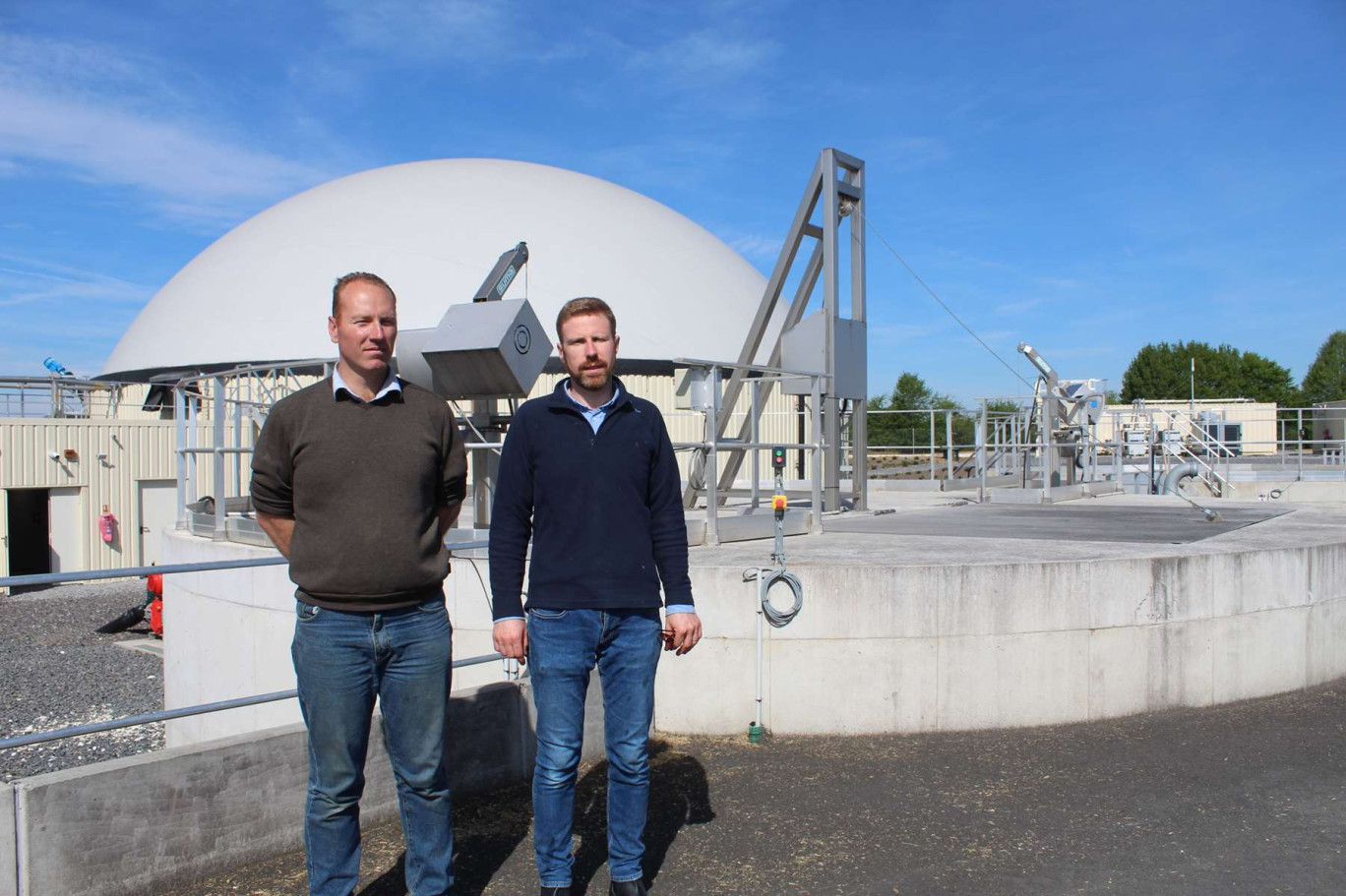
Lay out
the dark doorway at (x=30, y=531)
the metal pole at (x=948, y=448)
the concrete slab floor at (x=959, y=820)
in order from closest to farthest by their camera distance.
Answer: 1. the concrete slab floor at (x=959, y=820)
2. the metal pole at (x=948, y=448)
3. the dark doorway at (x=30, y=531)

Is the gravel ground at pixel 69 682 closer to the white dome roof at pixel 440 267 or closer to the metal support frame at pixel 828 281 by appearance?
the metal support frame at pixel 828 281

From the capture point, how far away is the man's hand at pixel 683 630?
338 cm

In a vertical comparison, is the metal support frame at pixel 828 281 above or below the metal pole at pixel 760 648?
above

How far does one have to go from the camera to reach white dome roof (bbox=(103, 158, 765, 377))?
99.1ft

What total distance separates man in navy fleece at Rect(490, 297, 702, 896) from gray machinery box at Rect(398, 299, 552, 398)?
353 cm

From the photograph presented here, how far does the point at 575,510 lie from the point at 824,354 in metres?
8.09

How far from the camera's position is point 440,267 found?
30391 mm

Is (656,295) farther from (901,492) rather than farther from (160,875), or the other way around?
(160,875)

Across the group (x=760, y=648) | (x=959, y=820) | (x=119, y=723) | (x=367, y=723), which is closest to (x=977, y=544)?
(x=760, y=648)

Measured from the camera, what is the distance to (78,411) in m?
29.8

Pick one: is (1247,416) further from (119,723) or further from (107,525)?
(119,723)

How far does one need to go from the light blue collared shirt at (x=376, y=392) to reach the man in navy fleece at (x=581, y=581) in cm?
41

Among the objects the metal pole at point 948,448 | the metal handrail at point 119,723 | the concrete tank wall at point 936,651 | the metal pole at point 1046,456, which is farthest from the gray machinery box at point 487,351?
the metal pole at point 948,448

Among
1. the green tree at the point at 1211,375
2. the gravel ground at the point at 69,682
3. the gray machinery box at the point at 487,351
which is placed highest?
the green tree at the point at 1211,375
